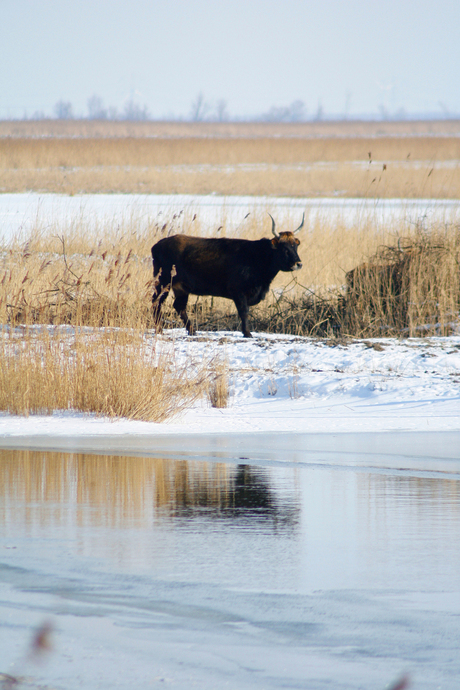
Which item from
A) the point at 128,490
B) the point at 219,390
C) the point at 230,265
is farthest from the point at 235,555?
the point at 230,265

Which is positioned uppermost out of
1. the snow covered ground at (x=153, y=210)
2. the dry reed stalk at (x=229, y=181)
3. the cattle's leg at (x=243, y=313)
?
the dry reed stalk at (x=229, y=181)

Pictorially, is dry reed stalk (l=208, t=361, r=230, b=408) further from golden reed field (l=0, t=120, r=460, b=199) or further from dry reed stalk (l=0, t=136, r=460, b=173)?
dry reed stalk (l=0, t=136, r=460, b=173)

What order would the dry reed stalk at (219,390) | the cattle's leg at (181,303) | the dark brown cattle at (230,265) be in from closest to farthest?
the dry reed stalk at (219,390) < the dark brown cattle at (230,265) < the cattle's leg at (181,303)

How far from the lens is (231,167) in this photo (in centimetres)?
4775

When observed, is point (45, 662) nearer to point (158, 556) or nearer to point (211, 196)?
point (158, 556)

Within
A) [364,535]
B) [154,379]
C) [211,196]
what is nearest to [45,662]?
[364,535]

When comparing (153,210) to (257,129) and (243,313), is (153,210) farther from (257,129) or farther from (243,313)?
(257,129)

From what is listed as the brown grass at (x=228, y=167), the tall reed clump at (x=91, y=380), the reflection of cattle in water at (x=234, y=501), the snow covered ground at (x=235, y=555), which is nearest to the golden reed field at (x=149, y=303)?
the tall reed clump at (x=91, y=380)

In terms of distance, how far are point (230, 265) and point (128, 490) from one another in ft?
21.9

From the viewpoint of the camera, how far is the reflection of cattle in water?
4.52m

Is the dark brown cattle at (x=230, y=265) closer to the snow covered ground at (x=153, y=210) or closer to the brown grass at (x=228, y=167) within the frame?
the snow covered ground at (x=153, y=210)

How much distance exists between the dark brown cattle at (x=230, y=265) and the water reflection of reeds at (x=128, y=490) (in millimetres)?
5622

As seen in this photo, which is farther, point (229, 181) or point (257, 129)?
point (257, 129)

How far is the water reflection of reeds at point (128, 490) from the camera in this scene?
4539mm
